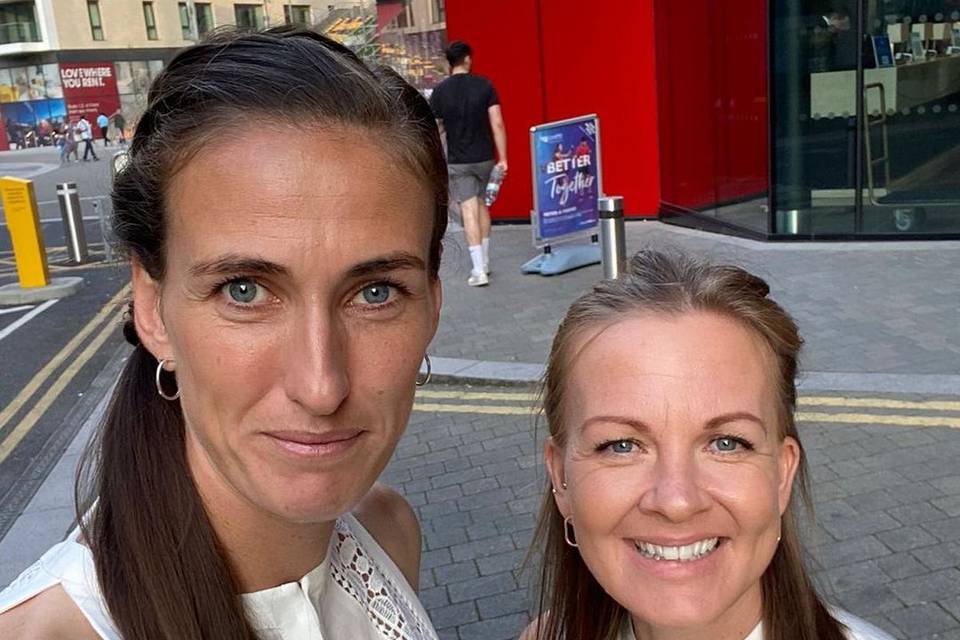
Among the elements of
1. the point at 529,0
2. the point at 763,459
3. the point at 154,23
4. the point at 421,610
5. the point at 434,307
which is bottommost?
the point at 421,610

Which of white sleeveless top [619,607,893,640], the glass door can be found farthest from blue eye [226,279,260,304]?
the glass door

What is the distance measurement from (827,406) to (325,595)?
4412mm

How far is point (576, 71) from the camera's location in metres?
11.2

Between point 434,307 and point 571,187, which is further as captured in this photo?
point 571,187

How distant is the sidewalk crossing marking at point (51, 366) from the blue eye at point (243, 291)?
14.6 feet

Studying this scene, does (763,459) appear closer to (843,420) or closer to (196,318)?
(196,318)

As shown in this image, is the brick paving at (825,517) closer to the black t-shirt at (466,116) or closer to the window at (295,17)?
the window at (295,17)

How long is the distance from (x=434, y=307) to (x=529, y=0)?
34.2ft

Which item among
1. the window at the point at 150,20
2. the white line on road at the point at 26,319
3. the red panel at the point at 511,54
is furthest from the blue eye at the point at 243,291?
the window at the point at 150,20

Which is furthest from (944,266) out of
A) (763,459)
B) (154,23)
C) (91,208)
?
(154,23)

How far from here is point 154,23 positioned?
5328 centimetres

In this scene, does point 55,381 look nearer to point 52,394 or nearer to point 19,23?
point 52,394

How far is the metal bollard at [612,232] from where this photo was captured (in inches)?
260

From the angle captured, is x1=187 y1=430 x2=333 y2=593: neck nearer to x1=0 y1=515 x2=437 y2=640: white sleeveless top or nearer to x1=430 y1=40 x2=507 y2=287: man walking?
x1=0 y1=515 x2=437 y2=640: white sleeveless top
